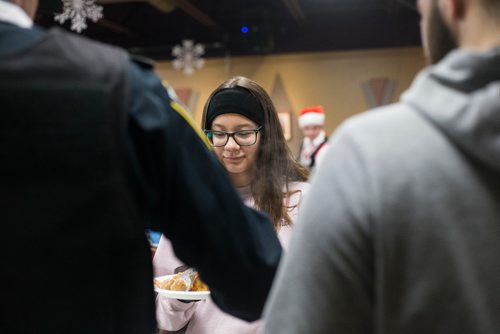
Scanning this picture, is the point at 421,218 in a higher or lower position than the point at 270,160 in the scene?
higher

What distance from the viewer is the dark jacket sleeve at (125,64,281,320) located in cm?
89

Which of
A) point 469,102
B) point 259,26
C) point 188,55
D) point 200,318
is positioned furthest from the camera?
point 188,55

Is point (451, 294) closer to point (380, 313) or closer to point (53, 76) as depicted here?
point (380, 313)

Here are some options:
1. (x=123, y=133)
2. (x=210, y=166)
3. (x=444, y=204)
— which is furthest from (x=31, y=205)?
(x=444, y=204)

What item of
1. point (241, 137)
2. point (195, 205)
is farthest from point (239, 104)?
point (195, 205)

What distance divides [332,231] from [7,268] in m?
Answer: 0.50

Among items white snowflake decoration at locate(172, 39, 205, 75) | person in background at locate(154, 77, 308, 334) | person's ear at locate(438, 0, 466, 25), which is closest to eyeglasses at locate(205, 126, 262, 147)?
person in background at locate(154, 77, 308, 334)

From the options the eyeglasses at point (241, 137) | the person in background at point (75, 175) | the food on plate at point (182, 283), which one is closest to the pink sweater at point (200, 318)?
the food on plate at point (182, 283)

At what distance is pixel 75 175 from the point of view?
84 centimetres

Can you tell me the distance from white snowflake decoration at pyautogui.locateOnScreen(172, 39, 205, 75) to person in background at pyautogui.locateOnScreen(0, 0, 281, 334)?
760 centimetres

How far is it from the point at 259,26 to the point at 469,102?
313 inches

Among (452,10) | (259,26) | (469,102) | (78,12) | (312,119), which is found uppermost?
(259,26)

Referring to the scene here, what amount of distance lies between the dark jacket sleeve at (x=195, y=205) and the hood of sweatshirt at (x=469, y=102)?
0.39 m

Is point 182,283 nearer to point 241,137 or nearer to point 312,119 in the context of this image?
point 241,137
